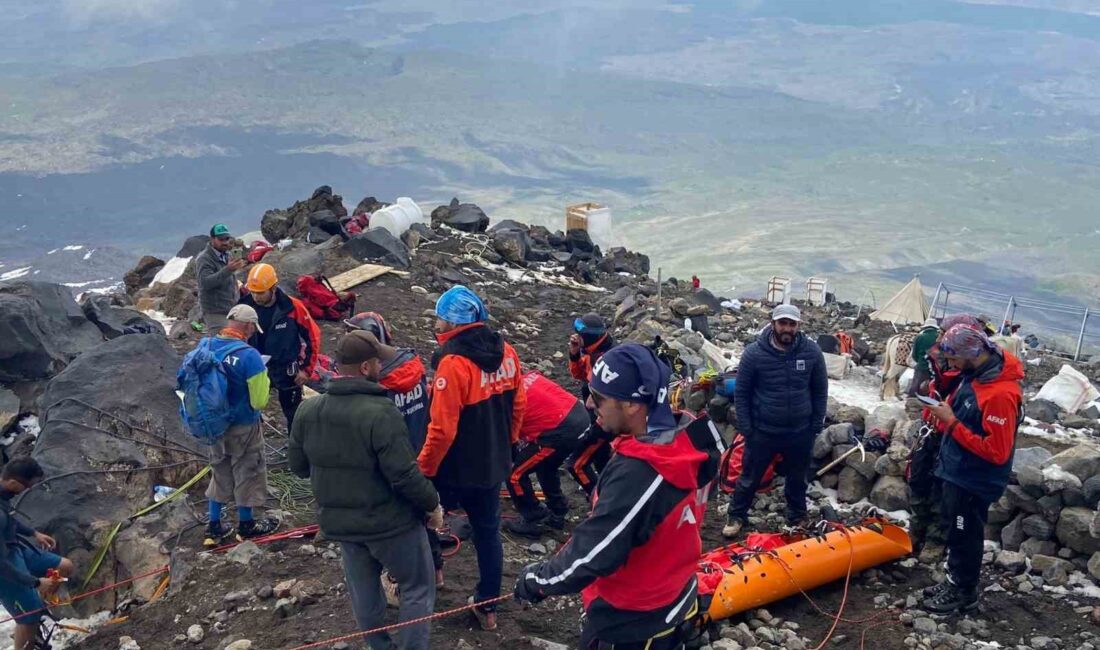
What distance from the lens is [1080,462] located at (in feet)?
21.4

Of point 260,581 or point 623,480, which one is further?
point 260,581

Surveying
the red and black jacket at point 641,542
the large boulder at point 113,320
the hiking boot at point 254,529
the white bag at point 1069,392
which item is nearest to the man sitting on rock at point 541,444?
the hiking boot at point 254,529

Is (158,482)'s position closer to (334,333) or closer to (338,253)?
(334,333)

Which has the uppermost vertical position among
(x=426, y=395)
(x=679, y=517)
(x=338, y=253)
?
(x=679, y=517)

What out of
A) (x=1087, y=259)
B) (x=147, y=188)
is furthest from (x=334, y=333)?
(x=147, y=188)

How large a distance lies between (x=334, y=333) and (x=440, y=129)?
181 meters

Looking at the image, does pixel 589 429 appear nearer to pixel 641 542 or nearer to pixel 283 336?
pixel 283 336

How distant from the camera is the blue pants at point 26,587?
5465 millimetres

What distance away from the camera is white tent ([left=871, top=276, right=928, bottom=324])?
69.4ft

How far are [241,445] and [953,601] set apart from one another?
4.44 metres

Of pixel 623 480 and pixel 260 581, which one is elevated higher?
pixel 623 480

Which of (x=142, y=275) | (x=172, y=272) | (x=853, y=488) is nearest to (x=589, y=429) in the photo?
(x=853, y=488)

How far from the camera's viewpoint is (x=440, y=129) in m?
187

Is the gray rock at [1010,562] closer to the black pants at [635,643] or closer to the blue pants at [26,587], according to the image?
the black pants at [635,643]
